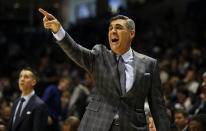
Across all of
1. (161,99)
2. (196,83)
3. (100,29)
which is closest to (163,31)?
(100,29)

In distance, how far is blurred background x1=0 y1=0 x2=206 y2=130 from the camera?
7621mm

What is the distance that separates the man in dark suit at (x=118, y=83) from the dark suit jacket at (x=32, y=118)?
1654 millimetres

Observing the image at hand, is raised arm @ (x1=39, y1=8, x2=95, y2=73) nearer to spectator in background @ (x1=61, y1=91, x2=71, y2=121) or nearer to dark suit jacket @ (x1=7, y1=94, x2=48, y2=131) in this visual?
dark suit jacket @ (x1=7, y1=94, x2=48, y2=131)

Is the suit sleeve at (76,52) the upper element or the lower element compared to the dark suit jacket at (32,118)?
upper

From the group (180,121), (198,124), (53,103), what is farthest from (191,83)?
(198,124)

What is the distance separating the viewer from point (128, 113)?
3025mm

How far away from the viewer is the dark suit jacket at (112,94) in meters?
3.00

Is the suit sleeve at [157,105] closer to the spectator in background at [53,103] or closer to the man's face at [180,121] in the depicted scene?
the man's face at [180,121]

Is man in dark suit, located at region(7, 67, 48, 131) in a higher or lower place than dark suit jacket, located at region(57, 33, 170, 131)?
lower

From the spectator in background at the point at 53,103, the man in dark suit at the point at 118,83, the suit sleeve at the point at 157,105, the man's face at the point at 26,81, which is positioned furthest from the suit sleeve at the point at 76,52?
the spectator in background at the point at 53,103

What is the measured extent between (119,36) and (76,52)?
34cm

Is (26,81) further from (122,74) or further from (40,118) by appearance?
(122,74)

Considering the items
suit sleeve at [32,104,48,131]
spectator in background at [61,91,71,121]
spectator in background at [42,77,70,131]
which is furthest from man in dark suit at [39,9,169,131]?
spectator in background at [61,91,71,121]

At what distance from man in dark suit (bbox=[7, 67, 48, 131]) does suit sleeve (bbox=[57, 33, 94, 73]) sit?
1746mm
